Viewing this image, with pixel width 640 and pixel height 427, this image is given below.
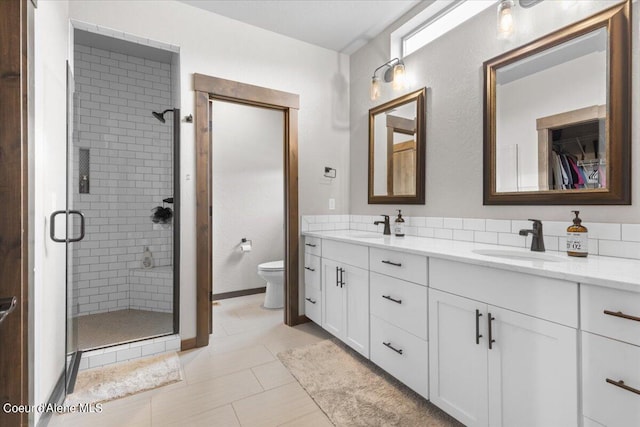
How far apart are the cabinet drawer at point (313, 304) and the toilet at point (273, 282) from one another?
504mm

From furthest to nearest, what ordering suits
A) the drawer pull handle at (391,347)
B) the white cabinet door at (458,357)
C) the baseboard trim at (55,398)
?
the drawer pull handle at (391,347)
the baseboard trim at (55,398)
the white cabinet door at (458,357)

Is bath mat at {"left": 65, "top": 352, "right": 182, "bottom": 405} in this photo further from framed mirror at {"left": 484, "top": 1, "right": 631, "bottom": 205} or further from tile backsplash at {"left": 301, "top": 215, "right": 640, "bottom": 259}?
framed mirror at {"left": 484, "top": 1, "right": 631, "bottom": 205}

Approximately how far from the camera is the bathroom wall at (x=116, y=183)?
2873mm

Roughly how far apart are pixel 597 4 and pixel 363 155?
6.15ft

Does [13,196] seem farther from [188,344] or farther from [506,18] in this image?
[506,18]

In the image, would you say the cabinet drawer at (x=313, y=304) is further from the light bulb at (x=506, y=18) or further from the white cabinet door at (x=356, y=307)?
the light bulb at (x=506, y=18)

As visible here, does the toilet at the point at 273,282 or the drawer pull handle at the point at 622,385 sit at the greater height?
the drawer pull handle at the point at 622,385

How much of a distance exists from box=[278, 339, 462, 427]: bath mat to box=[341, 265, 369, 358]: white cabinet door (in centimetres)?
15

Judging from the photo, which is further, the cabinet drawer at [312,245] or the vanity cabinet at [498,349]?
the cabinet drawer at [312,245]

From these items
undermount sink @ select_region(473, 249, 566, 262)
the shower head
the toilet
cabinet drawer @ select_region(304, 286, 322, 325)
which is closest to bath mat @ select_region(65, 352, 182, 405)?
cabinet drawer @ select_region(304, 286, 322, 325)

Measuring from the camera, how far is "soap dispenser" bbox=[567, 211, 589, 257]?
1469 mm

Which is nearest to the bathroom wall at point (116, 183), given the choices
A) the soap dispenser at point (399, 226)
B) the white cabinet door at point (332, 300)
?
the white cabinet door at point (332, 300)

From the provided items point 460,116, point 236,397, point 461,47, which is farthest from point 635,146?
point 236,397

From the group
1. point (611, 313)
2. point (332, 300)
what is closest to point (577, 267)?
point (611, 313)
